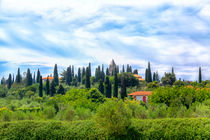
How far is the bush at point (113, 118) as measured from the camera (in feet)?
41.4

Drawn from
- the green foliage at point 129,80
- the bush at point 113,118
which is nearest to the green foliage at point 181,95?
the bush at point 113,118

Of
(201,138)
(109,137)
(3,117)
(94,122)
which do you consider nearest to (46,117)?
(3,117)

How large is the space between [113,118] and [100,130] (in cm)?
164

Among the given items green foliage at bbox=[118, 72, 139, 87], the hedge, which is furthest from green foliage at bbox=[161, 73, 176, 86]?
the hedge

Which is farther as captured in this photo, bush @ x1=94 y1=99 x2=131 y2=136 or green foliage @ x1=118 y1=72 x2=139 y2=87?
green foliage @ x1=118 y1=72 x2=139 y2=87

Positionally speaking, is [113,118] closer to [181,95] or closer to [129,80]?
[181,95]

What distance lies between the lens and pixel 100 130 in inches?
539

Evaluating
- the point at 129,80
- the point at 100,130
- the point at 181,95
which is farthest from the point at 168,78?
the point at 100,130

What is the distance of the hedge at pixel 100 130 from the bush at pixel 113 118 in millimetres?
650

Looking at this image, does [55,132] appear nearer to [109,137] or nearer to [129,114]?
[109,137]

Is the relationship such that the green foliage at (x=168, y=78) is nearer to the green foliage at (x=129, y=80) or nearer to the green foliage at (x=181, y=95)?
the green foliage at (x=129, y=80)

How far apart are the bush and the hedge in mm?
650

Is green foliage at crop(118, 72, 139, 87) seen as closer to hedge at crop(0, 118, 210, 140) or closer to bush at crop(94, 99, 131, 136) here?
hedge at crop(0, 118, 210, 140)

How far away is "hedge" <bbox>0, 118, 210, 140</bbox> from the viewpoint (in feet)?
43.1
